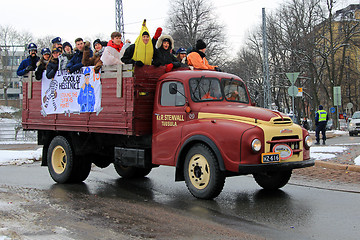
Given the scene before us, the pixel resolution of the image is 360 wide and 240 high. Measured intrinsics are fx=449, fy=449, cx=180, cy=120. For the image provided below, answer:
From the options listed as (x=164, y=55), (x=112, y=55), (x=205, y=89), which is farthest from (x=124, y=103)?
(x=205, y=89)

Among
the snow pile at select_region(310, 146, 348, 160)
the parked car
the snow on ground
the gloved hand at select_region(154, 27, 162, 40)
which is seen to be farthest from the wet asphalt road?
the parked car

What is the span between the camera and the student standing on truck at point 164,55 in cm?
912

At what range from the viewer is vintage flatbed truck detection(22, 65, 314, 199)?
7.34m

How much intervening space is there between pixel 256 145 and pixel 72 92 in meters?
4.85

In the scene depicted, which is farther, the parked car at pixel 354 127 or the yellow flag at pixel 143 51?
the parked car at pixel 354 127

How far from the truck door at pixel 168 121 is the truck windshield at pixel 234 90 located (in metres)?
0.91

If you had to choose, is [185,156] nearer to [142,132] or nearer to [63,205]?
[142,132]

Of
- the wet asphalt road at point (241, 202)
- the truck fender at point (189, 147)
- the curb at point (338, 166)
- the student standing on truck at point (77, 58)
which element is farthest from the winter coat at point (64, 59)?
the curb at point (338, 166)

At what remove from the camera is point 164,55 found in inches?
368

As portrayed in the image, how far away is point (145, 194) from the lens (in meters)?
8.63

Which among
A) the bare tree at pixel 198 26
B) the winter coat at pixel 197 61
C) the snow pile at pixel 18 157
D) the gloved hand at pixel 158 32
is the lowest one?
the snow pile at pixel 18 157

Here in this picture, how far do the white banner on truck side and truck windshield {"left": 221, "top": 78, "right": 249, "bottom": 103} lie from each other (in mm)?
2673

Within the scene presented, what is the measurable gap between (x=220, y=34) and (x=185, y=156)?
153 ft

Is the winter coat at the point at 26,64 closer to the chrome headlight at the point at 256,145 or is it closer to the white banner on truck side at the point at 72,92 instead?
the white banner on truck side at the point at 72,92
